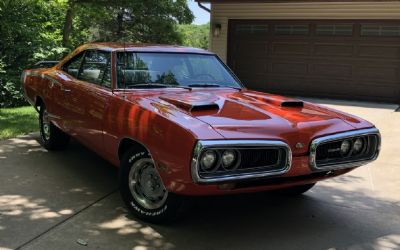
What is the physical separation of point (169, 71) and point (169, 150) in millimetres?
1640

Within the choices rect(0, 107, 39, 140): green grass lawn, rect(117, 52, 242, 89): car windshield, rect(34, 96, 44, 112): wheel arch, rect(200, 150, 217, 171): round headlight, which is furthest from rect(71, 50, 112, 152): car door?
rect(0, 107, 39, 140): green grass lawn

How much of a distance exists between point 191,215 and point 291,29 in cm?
1114

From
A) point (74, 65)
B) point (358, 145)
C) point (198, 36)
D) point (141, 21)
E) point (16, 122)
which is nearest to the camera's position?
point (358, 145)

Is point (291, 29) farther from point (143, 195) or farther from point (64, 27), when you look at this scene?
point (143, 195)

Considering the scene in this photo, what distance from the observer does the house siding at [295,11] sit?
1330 cm

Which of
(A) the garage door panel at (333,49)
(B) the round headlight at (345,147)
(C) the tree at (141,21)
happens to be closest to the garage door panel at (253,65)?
(A) the garage door panel at (333,49)

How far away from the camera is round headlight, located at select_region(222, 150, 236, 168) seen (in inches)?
140

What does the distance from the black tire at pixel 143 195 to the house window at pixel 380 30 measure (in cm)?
1093

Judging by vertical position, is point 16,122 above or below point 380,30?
below

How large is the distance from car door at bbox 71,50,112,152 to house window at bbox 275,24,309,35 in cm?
989

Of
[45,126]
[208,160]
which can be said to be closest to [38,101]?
[45,126]

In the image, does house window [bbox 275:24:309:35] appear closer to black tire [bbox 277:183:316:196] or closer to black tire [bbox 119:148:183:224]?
black tire [bbox 277:183:316:196]

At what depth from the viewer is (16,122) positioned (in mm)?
8617

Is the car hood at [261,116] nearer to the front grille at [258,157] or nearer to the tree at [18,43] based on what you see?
the front grille at [258,157]
